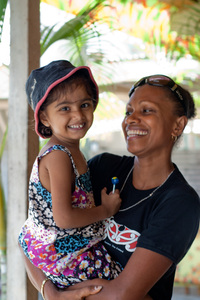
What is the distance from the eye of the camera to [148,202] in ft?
5.29

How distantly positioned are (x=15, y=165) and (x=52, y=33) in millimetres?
869

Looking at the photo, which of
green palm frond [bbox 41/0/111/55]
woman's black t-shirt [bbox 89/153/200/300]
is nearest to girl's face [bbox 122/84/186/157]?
woman's black t-shirt [bbox 89/153/200/300]

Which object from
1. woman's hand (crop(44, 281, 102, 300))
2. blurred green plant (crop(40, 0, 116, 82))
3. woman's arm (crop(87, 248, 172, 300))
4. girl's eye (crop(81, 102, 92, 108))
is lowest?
woman's hand (crop(44, 281, 102, 300))

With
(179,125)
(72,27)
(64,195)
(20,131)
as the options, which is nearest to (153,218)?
(64,195)

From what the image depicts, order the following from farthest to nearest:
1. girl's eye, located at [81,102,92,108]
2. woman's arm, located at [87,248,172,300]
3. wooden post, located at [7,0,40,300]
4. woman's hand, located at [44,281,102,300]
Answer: wooden post, located at [7,0,40,300]
girl's eye, located at [81,102,92,108]
woman's hand, located at [44,281,102,300]
woman's arm, located at [87,248,172,300]

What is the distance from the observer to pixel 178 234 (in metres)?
1.43

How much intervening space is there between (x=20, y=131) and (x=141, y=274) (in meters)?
1.03

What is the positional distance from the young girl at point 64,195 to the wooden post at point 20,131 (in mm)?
468

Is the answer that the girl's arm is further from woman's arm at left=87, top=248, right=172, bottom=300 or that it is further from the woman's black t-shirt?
woman's arm at left=87, top=248, right=172, bottom=300

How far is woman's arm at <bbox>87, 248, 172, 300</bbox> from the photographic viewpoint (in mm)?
1406

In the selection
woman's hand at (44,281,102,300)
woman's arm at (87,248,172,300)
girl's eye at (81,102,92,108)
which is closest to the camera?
woman's arm at (87,248,172,300)

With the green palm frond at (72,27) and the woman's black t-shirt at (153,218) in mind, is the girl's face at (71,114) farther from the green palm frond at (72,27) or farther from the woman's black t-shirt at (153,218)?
the green palm frond at (72,27)

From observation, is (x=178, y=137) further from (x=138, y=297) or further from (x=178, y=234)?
(x=138, y=297)

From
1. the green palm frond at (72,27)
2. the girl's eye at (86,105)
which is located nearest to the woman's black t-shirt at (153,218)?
the girl's eye at (86,105)
